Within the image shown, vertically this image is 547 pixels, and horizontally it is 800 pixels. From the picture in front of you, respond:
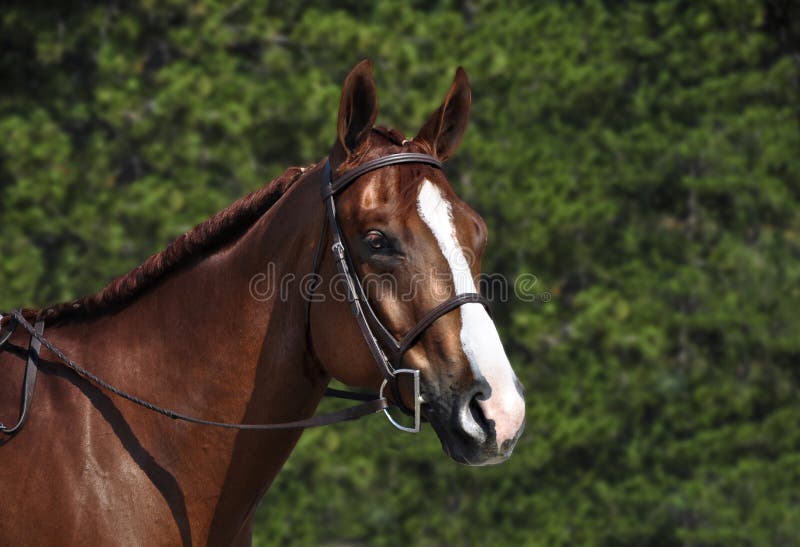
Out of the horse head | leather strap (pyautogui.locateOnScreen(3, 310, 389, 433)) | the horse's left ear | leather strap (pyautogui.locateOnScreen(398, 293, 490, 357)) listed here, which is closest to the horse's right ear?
the horse head

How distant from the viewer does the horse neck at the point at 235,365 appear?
2.66 meters

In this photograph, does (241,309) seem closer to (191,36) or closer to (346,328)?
(346,328)

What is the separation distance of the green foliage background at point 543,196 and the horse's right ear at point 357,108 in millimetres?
3456

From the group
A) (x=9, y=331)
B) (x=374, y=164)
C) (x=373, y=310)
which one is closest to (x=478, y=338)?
(x=373, y=310)

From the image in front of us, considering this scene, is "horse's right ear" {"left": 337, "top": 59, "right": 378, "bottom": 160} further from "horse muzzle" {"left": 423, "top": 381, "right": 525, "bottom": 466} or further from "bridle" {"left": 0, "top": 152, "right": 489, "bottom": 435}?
"horse muzzle" {"left": 423, "top": 381, "right": 525, "bottom": 466}

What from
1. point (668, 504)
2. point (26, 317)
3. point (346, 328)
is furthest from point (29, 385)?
point (668, 504)

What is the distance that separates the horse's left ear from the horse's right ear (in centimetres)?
19

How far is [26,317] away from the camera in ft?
9.66

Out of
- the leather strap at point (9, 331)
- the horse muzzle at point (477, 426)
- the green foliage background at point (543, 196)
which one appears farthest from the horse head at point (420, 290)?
the green foliage background at point (543, 196)

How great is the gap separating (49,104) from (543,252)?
11.4 ft

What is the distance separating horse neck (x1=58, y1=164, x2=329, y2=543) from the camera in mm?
2656

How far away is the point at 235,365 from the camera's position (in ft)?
8.83

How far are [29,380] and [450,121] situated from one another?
4.96 feet

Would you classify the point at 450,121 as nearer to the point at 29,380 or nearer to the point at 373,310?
the point at 373,310
